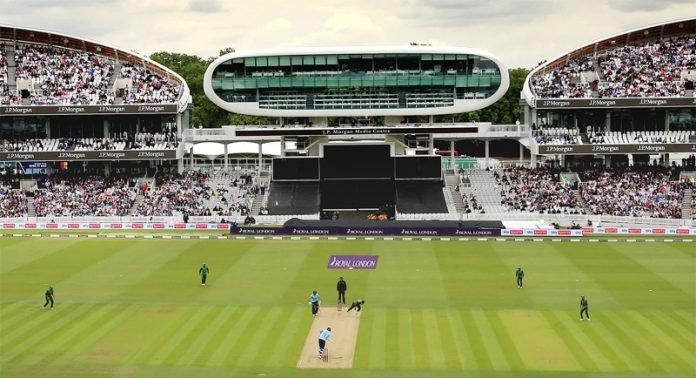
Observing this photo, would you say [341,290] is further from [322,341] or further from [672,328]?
[672,328]

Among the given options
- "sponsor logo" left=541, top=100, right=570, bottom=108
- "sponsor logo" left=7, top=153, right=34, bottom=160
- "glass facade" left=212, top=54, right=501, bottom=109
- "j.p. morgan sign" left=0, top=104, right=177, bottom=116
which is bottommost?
"sponsor logo" left=7, top=153, right=34, bottom=160

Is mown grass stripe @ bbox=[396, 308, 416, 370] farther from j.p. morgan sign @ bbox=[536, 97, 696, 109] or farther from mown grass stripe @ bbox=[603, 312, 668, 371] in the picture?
j.p. morgan sign @ bbox=[536, 97, 696, 109]

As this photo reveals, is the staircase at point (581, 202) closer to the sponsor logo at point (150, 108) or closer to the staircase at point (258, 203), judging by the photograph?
the staircase at point (258, 203)

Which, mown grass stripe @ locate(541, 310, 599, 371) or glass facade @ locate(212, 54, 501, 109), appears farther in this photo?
glass facade @ locate(212, 54, 501, 109)

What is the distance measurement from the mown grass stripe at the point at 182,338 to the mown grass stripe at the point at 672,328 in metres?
16.1

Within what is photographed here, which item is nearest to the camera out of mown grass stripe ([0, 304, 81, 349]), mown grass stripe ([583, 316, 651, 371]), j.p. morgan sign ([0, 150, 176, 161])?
mown grass stripe ([583, 316, 651, 371])

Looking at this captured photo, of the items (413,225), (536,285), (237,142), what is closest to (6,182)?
(237,142)

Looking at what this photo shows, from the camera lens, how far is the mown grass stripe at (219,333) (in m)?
29.7

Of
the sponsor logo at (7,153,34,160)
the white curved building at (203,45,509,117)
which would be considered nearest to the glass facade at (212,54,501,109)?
the white curved building at (203,45,509,117)

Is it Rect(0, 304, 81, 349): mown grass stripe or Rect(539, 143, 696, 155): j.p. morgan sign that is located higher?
Rect(539, 143, 696, 155): j.p. morgan sign

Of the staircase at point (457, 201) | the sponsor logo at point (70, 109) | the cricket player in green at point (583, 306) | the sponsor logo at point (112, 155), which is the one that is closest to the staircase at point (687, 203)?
the staircase at point (457, 201)

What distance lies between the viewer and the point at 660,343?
31.2 m

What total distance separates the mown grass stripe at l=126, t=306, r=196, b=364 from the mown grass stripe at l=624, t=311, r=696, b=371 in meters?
15.8

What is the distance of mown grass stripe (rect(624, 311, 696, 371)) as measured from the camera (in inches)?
1131
